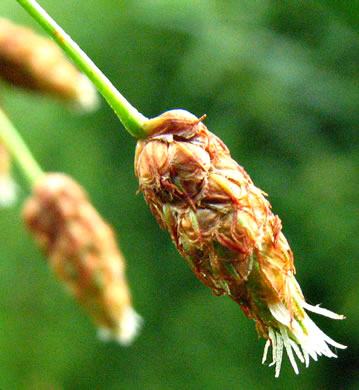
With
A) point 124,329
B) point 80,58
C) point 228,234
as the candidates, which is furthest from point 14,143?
point 228,234

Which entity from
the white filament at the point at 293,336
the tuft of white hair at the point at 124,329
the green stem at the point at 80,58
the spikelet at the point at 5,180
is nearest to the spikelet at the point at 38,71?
the spikelet at the point at 5,180

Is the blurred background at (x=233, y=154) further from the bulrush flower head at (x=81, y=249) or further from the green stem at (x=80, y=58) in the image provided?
the green stem at (x=80, y=58)

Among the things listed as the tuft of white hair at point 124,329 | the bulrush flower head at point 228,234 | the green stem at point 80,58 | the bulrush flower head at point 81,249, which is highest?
the green stem at point 80,58

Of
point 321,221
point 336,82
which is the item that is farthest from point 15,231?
point 336,82

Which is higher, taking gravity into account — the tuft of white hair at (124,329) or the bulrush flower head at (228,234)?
the bulrush flower head at (228,234)

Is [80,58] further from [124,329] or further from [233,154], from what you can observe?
[233,154]

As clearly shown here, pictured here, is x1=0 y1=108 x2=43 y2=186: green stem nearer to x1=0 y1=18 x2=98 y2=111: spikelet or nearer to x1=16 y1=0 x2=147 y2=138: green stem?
x1=0 y1=18 x2=98 y2=111: spikelet

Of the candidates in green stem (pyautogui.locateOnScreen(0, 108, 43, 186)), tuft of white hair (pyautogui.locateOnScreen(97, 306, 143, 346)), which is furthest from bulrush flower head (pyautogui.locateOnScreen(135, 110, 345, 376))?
tuft of white hair (pyautogui.locateOnScreen(97, 306, 143, 346))
